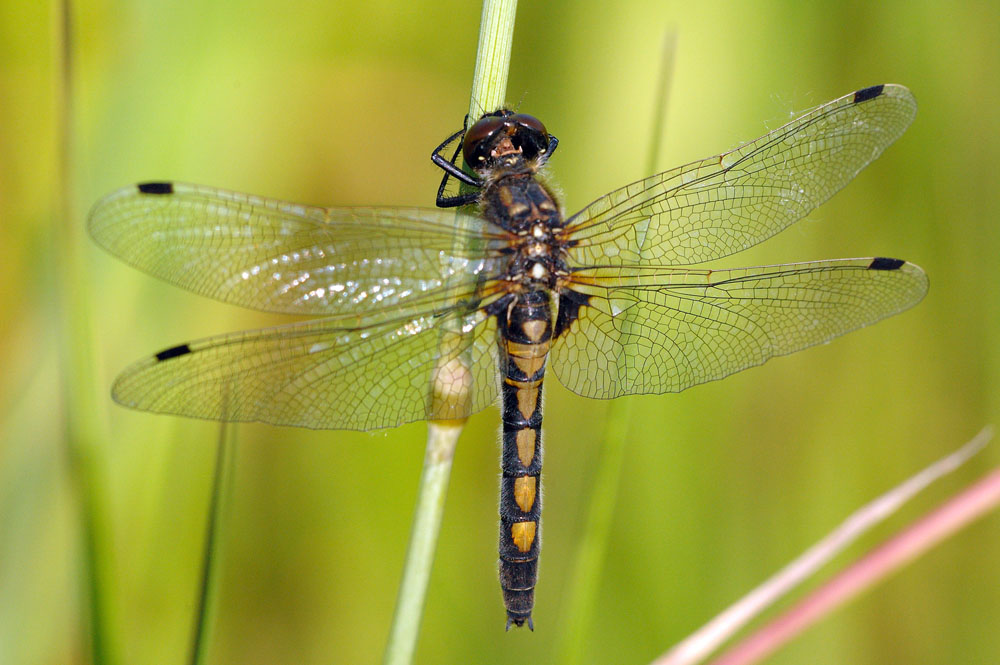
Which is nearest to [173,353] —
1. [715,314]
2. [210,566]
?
[210,566]

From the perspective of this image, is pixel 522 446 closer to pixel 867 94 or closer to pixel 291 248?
pixel 291 248

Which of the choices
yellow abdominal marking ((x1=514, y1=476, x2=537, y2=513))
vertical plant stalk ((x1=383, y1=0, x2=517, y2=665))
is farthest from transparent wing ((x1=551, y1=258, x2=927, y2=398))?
vertical plant stalk ((x1=383, y1=0, x2=517, y2=665))

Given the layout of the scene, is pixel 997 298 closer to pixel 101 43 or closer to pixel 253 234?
pixel 253 234

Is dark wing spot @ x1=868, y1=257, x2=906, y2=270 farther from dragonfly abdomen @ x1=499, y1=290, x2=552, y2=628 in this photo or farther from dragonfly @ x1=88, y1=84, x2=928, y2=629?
dragonfly abdomen @ x1=499, y1=290, x2=552, y2=628

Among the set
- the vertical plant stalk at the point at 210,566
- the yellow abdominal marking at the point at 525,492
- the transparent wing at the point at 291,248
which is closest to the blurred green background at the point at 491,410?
the yellow abdominal marking at the point at 525,492

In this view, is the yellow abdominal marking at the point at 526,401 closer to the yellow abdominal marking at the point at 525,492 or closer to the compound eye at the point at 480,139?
the yellow abdominal marking at the point at 525,492
